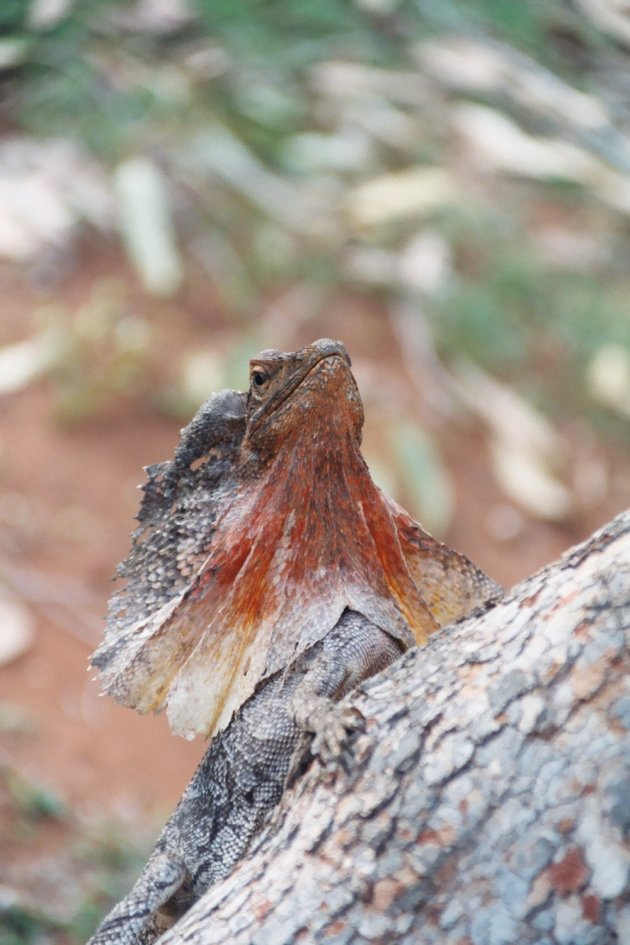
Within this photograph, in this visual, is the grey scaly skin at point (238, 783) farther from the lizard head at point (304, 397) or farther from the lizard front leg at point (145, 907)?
the lizard head at point (304, 397)

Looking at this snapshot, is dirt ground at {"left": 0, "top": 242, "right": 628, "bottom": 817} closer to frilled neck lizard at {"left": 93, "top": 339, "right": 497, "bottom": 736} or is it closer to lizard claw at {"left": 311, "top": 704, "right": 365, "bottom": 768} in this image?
frilled neck lizard at {"left": 93, "top": 339, "right": 497, "bottom": 736}

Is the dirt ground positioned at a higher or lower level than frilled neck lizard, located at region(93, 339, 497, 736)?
higher

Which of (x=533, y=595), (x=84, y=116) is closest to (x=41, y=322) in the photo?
(x=84, y=116)

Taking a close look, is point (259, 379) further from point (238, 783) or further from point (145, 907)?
point (145, 907)

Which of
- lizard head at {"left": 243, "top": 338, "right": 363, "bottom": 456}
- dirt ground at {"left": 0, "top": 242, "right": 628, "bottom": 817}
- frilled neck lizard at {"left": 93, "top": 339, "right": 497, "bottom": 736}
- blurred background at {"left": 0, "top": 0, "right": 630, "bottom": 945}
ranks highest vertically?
blurred background at {"left": 0, "top": 0, "right": 630, "bottom": 945}

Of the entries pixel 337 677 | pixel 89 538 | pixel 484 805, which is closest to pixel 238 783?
pixel 337 677

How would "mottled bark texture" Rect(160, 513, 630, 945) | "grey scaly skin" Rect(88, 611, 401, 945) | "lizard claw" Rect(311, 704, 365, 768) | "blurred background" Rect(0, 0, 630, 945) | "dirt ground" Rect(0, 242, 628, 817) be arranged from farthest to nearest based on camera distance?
1. "blurred background" Rect(0, 0, 630, 945)
2. "dirt ground" Rect(0, 242, 628, 817)
3. "grey scaly skin" Rect(88, 611, 401, 945)
4. "lizard claw" Rect(311, 704, 365, 768)
5. "mottled bark texture" Rect(160, 513, 630, 945)

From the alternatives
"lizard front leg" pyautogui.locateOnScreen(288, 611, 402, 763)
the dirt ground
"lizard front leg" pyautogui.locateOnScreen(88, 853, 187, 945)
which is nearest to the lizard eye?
"lizard front leg" pyautogui.locateOnScreen(288, 611, 402, 763)
